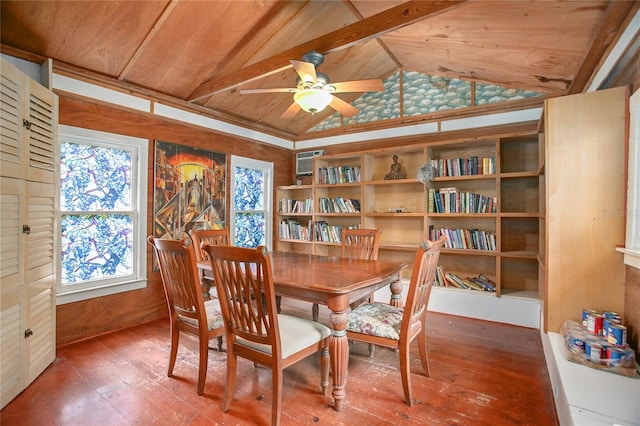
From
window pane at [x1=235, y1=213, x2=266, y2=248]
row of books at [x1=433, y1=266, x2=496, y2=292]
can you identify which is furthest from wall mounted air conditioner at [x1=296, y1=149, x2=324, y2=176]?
row of books at [x1=433, y1=266, x2=496, y2=292]

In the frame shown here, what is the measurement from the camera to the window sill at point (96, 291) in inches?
104

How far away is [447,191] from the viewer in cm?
357

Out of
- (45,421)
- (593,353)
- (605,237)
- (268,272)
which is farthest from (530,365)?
(45,421)

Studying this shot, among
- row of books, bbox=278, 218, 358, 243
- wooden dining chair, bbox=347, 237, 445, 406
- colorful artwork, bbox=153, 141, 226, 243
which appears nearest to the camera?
wooden dining chair, bbox=347, 237, 445, 406

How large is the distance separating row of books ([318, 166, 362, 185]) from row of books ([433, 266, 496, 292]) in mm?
1572

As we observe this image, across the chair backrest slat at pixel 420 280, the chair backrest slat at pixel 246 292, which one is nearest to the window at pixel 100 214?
the chair backrest slat at pixel 246 292

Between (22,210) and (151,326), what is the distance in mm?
1615

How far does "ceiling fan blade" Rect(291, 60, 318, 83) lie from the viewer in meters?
2.00

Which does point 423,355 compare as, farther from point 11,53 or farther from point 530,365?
point 11,53

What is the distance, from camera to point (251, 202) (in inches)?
175

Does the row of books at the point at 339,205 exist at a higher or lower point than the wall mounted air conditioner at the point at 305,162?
lower

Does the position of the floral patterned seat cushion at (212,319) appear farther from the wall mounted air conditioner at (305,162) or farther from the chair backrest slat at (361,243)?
the wall mounted air conditioner at (305,162)

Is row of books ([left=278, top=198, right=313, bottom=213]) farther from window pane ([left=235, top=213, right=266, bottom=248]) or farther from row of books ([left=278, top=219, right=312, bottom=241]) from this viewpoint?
window pane ([left=235, top=213, right=266, bottom=248])

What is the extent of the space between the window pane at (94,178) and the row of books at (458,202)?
3.31m
